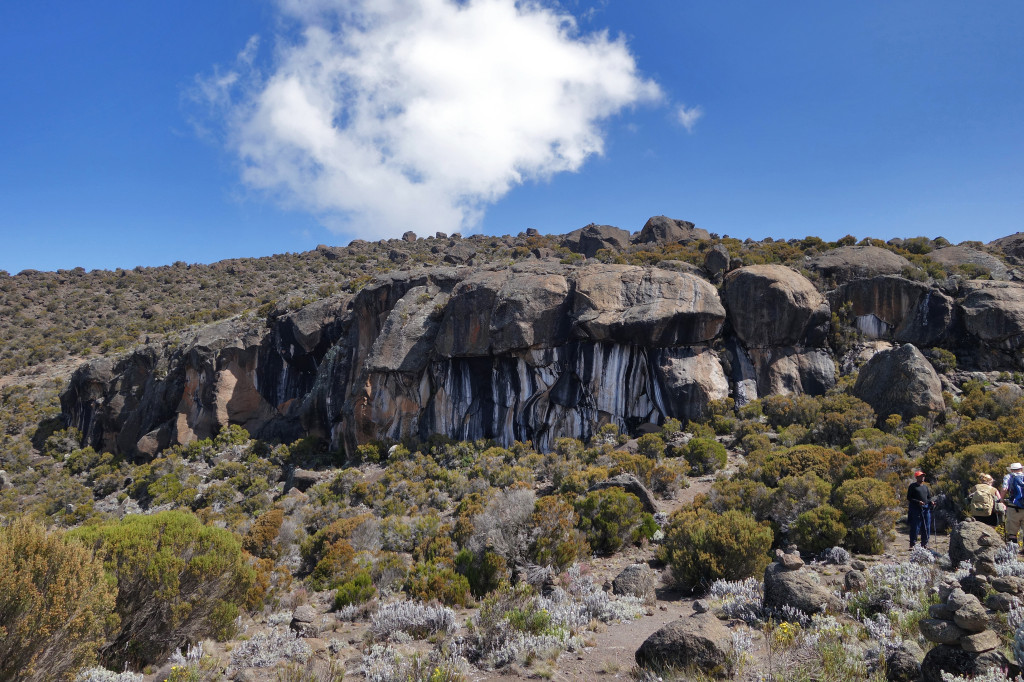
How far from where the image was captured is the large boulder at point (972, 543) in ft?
20.7

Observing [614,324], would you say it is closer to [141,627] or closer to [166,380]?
[141,627]

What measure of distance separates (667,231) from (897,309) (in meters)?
25.8

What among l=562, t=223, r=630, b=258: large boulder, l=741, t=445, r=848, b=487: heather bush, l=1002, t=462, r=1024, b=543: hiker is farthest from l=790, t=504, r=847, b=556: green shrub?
l=562, t=223, r=630, b=258: large boulder

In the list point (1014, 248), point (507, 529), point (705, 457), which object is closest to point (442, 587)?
point (507, 529)

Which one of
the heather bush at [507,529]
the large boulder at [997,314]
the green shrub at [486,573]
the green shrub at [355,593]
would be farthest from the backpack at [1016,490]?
the large boulder at [997,314]

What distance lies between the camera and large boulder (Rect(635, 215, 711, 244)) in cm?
4577

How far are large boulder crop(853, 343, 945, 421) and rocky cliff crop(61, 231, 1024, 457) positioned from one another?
3.09 meters

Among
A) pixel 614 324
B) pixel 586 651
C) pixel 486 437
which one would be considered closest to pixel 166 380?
pixel 486 437

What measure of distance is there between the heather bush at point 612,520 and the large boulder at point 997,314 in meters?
18.7

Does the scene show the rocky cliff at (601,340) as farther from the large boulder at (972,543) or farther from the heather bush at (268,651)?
the heather bush at (268,651)

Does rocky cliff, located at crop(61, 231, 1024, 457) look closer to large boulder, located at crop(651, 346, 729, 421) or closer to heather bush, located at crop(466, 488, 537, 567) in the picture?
large boulder, located at crop(651, 346, 729, 421)

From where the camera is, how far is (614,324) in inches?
861

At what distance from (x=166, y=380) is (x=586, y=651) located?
3425 cm

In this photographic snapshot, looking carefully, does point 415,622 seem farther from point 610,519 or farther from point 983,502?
point 983,502
